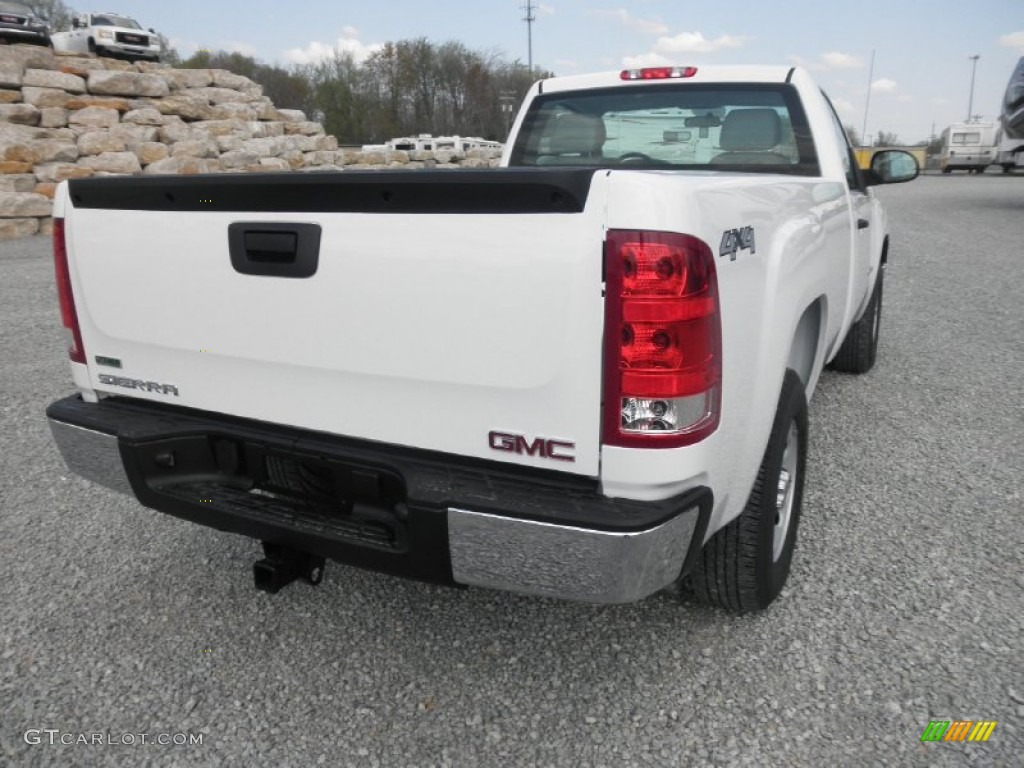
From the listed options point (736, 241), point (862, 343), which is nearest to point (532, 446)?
point (736, 241)

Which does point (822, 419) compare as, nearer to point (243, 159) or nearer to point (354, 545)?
point (354, 545)

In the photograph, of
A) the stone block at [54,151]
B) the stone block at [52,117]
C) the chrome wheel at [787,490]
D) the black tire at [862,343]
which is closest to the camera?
the chrome wheel at [787,490]

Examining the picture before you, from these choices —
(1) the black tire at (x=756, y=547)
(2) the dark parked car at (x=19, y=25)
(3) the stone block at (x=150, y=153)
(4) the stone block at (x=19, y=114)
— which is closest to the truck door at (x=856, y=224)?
(1) the black tire at (x=756, y=547)

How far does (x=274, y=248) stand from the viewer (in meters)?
2.07

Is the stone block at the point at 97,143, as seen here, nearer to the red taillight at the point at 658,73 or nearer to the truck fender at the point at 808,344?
Answer: the red taillight at the point at 658,73

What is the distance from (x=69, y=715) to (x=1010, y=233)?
1509cm

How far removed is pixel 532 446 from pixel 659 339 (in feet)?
1.33

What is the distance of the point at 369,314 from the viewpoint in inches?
78.6

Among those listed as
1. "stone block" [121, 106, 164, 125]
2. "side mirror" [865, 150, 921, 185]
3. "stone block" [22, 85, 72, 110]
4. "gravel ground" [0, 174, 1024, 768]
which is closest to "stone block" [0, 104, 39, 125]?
"stone block" [22, 85, 72, 110]

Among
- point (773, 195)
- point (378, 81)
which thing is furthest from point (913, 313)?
point (378, 81)

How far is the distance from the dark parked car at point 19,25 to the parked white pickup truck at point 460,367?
68.1 ft

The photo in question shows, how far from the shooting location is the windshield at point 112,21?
76.2 ft

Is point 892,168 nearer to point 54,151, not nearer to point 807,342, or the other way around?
point 807,342

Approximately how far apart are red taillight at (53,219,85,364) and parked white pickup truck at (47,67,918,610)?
1 centimetres
